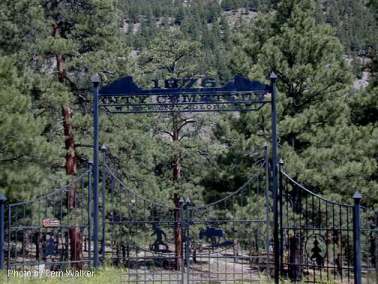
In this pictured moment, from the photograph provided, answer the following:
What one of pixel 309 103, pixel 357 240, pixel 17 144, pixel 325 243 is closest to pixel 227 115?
pixel 309 103

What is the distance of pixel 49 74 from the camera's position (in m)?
14.6

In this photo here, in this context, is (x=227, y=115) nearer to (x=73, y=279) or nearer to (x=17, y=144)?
(x=17, y=144)

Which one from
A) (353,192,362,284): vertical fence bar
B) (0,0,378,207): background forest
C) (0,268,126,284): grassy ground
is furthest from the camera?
(0,0,378,207): background forest

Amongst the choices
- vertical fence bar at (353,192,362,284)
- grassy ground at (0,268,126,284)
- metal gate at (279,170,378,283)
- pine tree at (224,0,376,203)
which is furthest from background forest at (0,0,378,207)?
vertical fence bar at (353,192,362,284)

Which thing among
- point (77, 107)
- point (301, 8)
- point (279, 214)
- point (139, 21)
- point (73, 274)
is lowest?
point (73, 274)

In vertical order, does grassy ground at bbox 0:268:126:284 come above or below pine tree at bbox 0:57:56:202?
below

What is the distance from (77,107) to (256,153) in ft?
15.2

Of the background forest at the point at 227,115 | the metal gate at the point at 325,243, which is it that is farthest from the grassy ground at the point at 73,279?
the background forest at the point at 227,115

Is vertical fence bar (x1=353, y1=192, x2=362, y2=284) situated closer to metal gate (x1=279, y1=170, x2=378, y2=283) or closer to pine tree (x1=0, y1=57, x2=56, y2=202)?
metal gate (x1=279, y1=170, x2=378, y2=283)

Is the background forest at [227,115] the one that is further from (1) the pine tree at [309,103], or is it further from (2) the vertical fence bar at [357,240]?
(2) the vertical fence bar at [357,240]

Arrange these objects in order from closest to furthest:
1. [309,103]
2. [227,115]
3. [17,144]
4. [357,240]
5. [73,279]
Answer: [357,240] → [73,279] → [17,144] → [309,103] → [227,115]

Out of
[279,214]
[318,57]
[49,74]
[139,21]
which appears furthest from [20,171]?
[139,21]

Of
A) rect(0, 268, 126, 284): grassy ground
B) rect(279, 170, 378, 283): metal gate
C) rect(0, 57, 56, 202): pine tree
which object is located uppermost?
rect(0, 57, 56, 202): pine tree

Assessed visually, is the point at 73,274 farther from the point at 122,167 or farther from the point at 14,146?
the point at 122,167
